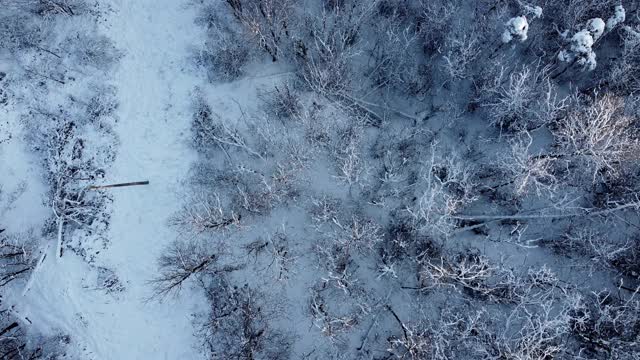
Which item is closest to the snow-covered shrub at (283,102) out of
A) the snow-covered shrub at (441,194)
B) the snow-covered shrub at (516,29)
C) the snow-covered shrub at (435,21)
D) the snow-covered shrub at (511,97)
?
the snow-covered shrub at (441,194)

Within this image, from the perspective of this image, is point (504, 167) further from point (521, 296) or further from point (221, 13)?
point (221, 13)

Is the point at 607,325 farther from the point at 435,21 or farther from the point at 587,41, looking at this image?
the point at 435,21

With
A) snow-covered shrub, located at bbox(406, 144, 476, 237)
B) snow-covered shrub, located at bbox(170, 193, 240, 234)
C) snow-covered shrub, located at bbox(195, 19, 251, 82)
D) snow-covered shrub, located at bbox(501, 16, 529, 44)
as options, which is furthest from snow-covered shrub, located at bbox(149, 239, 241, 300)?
snow-covered shrub, located at bbox(501, 16, 529, 44)

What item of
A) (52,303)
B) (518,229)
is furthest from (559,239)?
(52,303)

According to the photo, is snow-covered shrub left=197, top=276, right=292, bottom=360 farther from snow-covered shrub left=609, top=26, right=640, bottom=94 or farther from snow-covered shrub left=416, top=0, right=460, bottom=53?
snow-covered shrub left=609, top=26, right=640, bottom=94

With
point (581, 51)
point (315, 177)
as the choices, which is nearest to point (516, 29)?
point (581, 51)

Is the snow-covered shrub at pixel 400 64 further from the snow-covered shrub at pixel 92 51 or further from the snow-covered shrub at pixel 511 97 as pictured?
the snow-covered shrub at pixel 92 51
